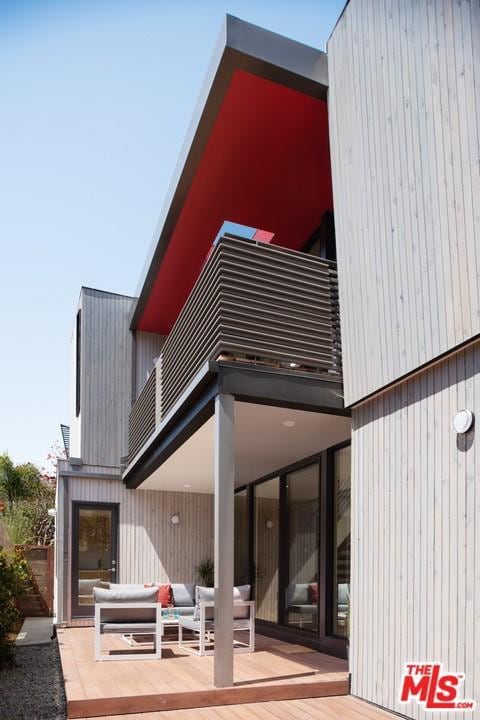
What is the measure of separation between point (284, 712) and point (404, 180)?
4335 millimetres

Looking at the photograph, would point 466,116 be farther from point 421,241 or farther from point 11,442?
point 11,442

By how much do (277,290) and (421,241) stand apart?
69.9 inches

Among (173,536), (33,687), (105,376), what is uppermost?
(105,376)

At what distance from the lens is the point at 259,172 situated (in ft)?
25.3

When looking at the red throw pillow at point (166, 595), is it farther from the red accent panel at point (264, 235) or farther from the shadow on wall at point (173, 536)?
the red accent panel at point (264, 235)

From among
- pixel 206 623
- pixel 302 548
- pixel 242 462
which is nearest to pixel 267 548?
pixel 302 548

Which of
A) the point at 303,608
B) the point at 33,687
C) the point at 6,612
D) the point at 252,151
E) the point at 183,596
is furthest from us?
the point at 183,596

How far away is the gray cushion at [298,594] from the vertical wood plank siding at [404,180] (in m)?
3.48

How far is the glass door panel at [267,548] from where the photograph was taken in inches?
395

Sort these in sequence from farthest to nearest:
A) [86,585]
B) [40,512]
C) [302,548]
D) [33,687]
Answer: [40,512] → [86,585] → [302,548] → [33,687]

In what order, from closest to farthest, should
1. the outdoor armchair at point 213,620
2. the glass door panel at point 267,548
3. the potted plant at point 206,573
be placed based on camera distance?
the outdoor armchair at point 213,620 < the glass door panel at point 267,548 < the potted plant at point 206,573

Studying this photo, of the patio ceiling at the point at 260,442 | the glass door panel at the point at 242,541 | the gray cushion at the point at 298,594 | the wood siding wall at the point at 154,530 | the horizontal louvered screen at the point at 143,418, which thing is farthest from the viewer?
the wood siding wall at the point at 154,530

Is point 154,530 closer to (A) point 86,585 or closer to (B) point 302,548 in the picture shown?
(A) point 86,585

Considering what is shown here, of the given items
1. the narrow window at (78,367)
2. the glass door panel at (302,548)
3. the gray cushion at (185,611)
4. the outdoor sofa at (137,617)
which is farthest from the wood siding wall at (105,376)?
the outdoor sofa at (137,617)
